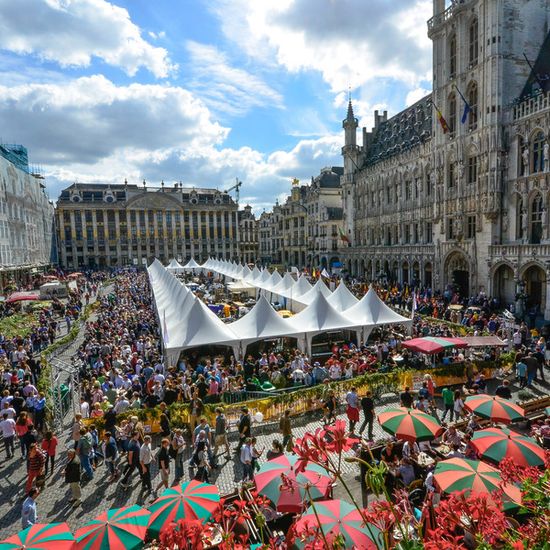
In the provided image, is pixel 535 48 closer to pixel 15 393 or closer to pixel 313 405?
pixel 313 405

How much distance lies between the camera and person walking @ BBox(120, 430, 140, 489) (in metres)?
9.41

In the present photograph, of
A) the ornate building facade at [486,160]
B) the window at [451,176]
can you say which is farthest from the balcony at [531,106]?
the window at [451,176]

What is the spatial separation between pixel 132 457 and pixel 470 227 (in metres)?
31.1


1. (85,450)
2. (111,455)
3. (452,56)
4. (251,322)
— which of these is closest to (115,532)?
(85,450)

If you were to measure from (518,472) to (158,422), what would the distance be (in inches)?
389

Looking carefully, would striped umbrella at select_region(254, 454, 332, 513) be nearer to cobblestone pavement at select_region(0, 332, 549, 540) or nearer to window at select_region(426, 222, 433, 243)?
cobblestone pavement at select_region(0, 332, 549, 540)

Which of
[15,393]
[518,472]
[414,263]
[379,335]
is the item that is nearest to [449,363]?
[379,335]

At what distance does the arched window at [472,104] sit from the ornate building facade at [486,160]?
0.08m

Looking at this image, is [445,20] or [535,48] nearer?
[535,48]

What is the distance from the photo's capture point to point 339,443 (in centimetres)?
373

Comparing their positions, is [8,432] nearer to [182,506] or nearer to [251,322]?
[182,506]

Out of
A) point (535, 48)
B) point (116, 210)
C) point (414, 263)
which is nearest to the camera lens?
point (535, 48)

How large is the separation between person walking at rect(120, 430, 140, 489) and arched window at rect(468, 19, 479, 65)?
118ft

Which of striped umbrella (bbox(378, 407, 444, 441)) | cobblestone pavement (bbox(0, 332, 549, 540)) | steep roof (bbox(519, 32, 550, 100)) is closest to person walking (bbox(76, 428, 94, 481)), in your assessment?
cobblestone pavement (bbox(0, 332, 549, 540))
